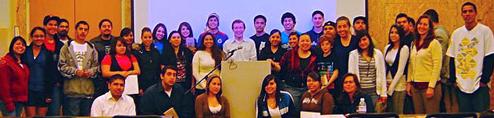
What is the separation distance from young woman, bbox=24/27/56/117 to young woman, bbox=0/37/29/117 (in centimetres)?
7

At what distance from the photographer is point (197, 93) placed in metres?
8.22

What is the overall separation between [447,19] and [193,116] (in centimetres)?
394

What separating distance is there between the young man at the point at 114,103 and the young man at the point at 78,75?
575 millimetres

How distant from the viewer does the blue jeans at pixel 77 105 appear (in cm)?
800

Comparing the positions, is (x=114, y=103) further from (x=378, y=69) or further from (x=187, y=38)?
(x=378, y=69)

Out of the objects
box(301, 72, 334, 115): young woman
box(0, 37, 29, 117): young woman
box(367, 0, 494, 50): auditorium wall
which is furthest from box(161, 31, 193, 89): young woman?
box(367, 0, 494, 50): auditorium wall

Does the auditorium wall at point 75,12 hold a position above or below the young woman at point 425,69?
above

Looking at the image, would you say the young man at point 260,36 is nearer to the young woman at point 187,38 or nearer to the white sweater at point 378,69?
the young woman at point 187,38

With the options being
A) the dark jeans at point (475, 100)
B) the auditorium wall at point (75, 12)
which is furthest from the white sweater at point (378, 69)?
the auditorium wall at point (75, 12)

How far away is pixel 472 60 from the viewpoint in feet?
25.5

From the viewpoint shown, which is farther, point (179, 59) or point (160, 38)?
point (160, 38)

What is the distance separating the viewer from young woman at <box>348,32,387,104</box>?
782 cm

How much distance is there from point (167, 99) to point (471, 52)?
2.92m

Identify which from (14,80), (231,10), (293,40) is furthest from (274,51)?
(14,80)
